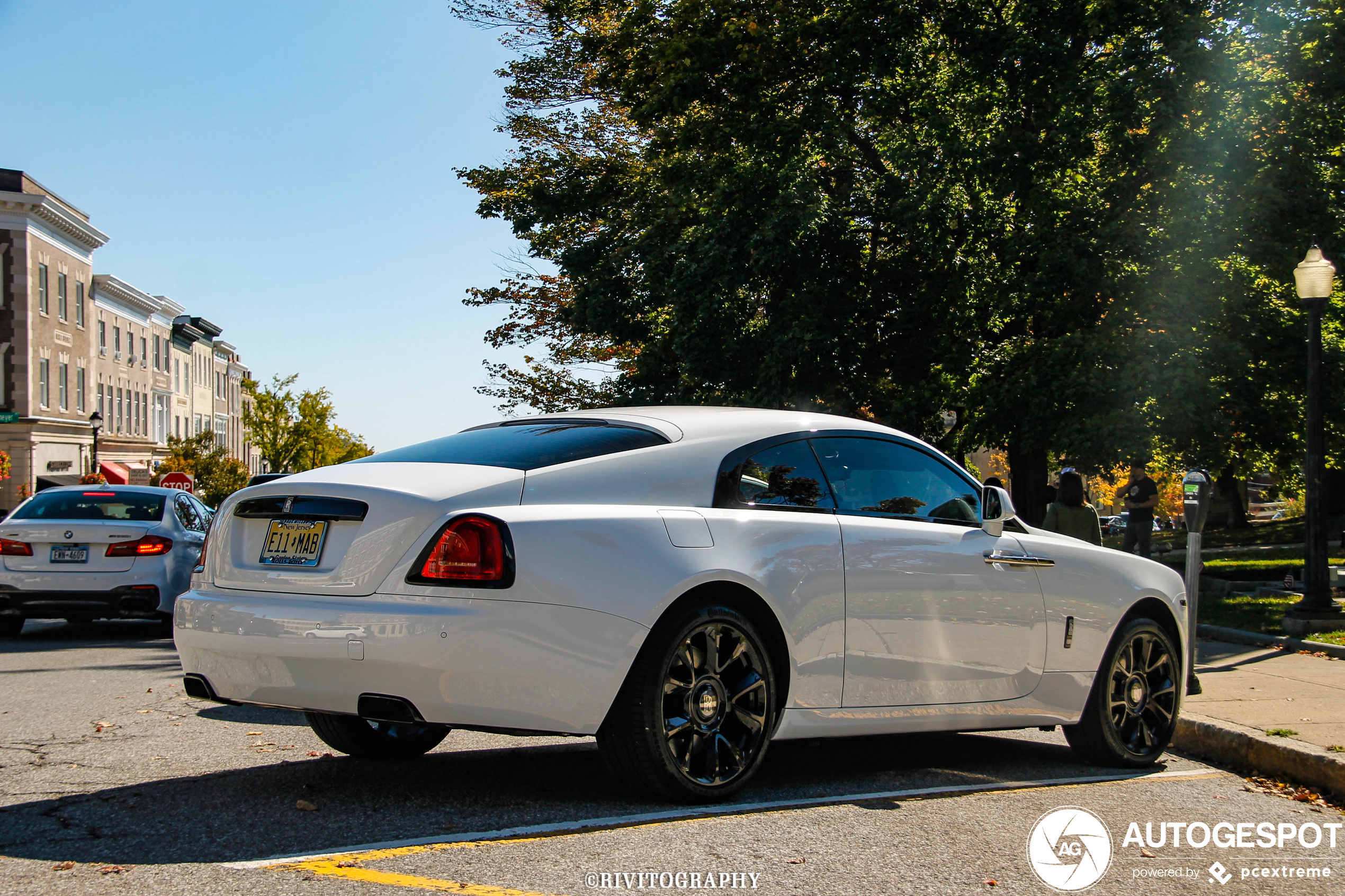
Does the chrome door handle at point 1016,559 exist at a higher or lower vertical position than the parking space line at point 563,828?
higher

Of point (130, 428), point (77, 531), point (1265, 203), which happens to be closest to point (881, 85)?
Result: point (1265, 203)

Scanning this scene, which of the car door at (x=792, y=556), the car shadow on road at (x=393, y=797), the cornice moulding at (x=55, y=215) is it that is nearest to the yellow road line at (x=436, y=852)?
the car shadow on road at (x=393, y=797)

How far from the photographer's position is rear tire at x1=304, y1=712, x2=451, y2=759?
5633 millimetres

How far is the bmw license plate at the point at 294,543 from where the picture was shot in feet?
15.6

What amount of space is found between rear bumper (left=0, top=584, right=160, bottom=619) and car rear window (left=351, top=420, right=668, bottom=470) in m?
7.86

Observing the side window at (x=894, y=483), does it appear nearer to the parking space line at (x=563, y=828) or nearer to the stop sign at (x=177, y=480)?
the parking space line at (x=563, y=828)

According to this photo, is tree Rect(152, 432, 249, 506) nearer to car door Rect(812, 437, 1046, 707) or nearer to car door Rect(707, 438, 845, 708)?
car door Rect(812, 437, 1046, 707)

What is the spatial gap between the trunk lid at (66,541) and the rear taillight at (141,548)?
0.03m

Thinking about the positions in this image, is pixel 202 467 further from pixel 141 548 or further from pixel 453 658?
pixel 453 658

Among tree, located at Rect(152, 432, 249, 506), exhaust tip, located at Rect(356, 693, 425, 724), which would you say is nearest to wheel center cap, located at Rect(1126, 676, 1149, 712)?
exhaust tip, located at Rect(356, 693, 425, 724)

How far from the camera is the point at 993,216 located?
19250mm

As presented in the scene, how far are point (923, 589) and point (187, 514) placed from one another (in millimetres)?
10290

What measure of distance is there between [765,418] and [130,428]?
63158 mm

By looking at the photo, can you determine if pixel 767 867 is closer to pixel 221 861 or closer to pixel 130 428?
pixel 221 861
